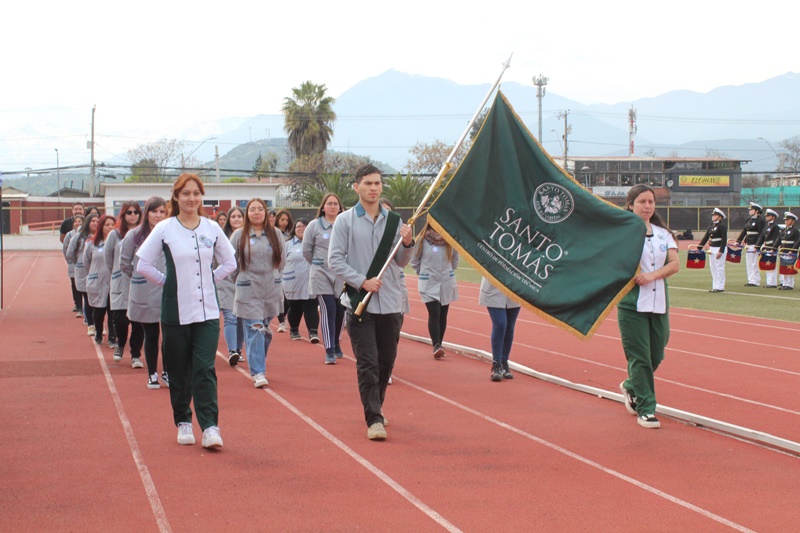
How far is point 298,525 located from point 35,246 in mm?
53205

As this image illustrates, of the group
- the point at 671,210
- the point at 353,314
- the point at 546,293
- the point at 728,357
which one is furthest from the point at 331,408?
the point at 671,210

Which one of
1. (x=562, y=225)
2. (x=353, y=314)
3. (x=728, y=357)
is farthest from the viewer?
(x=728, y=357)

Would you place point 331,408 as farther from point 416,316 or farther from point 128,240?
point 416,316

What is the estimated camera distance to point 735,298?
21016 millimetres

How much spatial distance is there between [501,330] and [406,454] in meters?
3.59

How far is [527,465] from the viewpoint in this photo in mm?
6582

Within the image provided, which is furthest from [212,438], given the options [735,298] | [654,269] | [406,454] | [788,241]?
[788,241]

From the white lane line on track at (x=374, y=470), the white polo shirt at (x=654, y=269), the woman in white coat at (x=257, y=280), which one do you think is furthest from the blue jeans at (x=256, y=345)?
the white polo shirt at (x=654, y=269)

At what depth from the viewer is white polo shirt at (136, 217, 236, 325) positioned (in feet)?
22.9

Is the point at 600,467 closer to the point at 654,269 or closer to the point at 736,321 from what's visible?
the point at 654,269

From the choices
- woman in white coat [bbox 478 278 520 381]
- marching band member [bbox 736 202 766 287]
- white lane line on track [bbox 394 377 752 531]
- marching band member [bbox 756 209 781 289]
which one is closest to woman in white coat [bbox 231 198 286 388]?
white lane line on track [bbox 394 377 752 531]

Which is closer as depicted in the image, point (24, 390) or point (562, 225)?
point (562, 225)

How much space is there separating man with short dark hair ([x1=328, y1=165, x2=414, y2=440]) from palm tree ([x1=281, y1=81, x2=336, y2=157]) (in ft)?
212

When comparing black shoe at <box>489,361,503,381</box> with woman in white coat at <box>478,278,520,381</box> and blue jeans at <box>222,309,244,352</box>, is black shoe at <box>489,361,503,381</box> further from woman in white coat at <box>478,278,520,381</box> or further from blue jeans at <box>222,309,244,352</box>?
blue jeans at <box>222,309,244,352</box>
